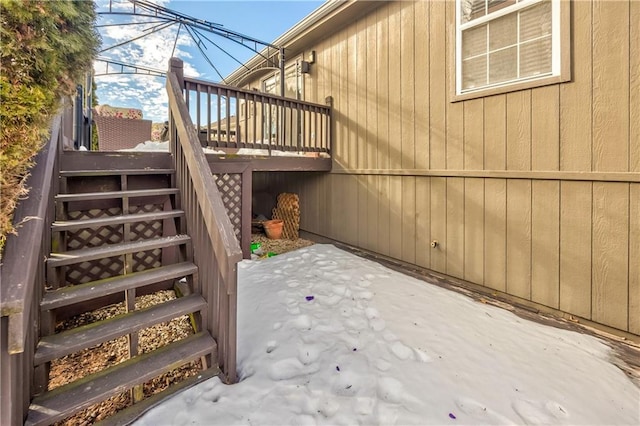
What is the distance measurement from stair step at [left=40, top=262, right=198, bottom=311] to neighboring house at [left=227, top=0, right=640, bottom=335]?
115 inches

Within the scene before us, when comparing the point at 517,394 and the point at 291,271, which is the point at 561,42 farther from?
the point at 291,271

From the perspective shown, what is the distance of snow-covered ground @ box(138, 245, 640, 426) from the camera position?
1.59m

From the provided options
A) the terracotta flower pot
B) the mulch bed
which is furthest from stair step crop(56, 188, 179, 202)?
the terracotta flower pot

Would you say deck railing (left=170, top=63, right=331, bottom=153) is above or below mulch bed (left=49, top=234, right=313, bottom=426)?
above

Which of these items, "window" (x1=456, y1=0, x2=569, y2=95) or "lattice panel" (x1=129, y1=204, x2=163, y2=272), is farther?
"lattice panel" (x1=129, y1=204, x2=163, y2=272)

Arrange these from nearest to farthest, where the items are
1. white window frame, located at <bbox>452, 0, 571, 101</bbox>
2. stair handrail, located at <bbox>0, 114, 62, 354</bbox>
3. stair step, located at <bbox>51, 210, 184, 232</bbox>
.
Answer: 1. stair handrail, located at <bbox>0, 114, 62, 354</bbox>
2. stair step, located at <bbox>51, 210, 184, 232</bbox>
3. white window frame, located at <bbox>452, 0, 571, 101</bbox>

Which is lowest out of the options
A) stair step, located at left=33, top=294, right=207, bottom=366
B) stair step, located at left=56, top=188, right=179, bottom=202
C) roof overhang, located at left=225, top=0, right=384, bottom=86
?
stair step, located at left=33, top=294, right=207, bottom=366

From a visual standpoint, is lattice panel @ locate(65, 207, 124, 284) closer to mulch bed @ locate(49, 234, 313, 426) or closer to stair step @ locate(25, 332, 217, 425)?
mulch bed @ locate(49, 234, 313, 426)

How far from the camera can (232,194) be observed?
4.30m

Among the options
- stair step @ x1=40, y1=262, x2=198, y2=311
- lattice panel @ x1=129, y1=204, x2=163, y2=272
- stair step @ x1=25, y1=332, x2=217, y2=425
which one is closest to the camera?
stair step @ x1=25, y1=332, x2=217, y2=425

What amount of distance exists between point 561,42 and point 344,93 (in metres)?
2.98

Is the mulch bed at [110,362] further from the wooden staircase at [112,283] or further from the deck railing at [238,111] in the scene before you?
the deck railing at [238,111]

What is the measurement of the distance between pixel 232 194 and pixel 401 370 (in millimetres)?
3264

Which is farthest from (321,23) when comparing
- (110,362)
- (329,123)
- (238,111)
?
(110,362)
